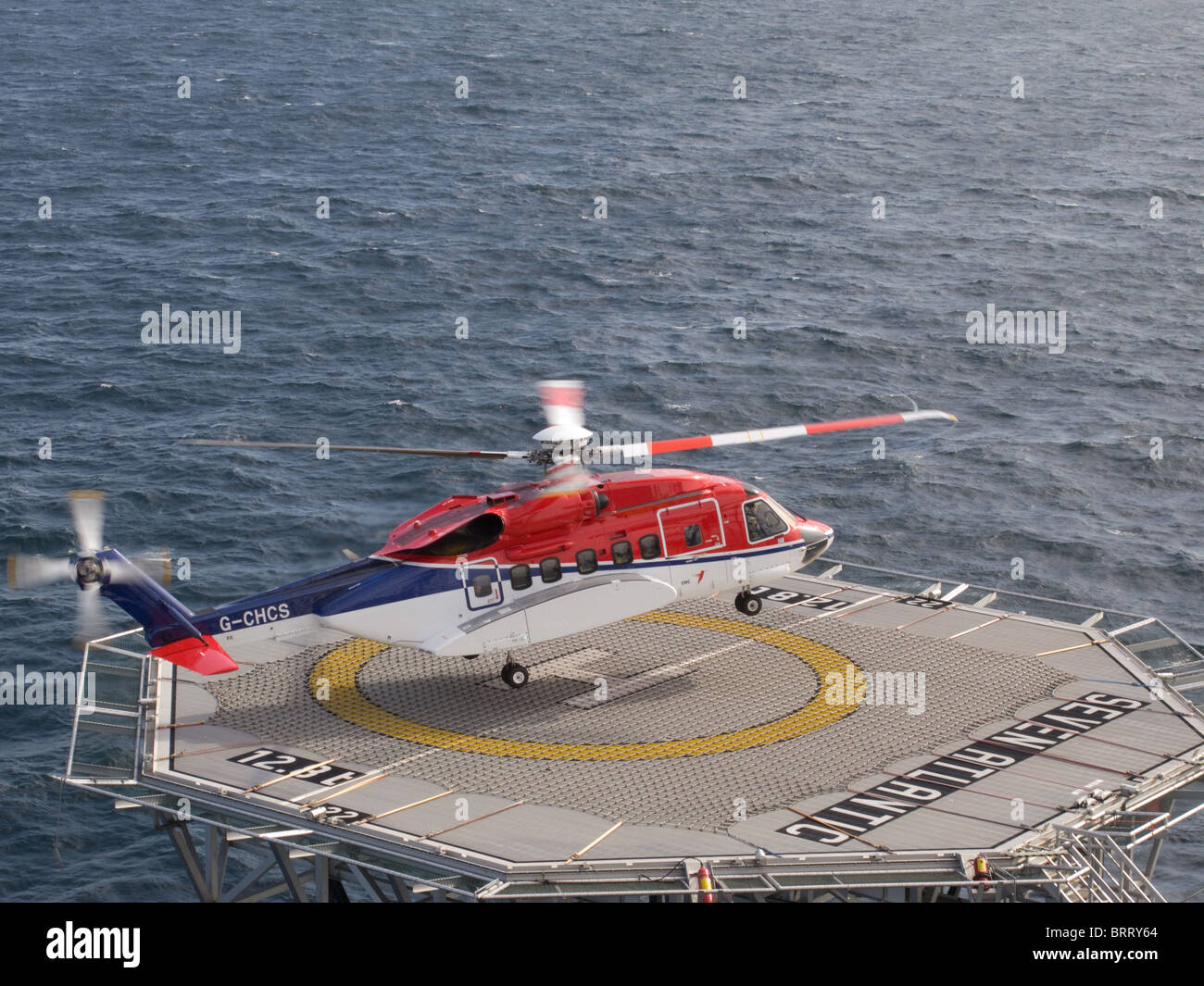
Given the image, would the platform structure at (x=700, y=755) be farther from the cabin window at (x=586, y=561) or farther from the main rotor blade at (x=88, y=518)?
the main rotor blade at (x=88, y=518)

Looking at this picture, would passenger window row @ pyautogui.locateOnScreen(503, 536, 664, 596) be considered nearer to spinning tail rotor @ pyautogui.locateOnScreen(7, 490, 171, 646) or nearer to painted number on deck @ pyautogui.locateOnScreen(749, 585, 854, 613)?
painted number on deck @ pyautogui.locateOnScreen(749, 585, 854, 613)

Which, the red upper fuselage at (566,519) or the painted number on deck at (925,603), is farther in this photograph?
the painted number on deck at (925,603)

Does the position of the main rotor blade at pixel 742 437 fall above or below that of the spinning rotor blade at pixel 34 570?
above

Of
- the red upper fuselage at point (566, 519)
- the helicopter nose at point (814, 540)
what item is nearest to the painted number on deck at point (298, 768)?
the red upper fuselage at point (566, 519)

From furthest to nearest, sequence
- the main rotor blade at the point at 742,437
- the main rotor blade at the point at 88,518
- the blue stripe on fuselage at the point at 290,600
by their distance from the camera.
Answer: the blue stripe on fuselage at the point at 290,600 → the main rotor blade at the point at 742,437 → the main rotor blade at the point at 88,518

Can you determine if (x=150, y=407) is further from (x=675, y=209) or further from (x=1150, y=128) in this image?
(x=1150, y=128)

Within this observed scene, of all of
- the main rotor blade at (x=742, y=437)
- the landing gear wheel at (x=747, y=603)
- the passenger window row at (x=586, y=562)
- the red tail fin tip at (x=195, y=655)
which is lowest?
the red tail fin tip at (x=195, y=655)

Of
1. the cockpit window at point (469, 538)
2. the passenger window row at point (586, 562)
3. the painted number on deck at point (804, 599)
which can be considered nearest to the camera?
the cockpit window at point (469, 538)
